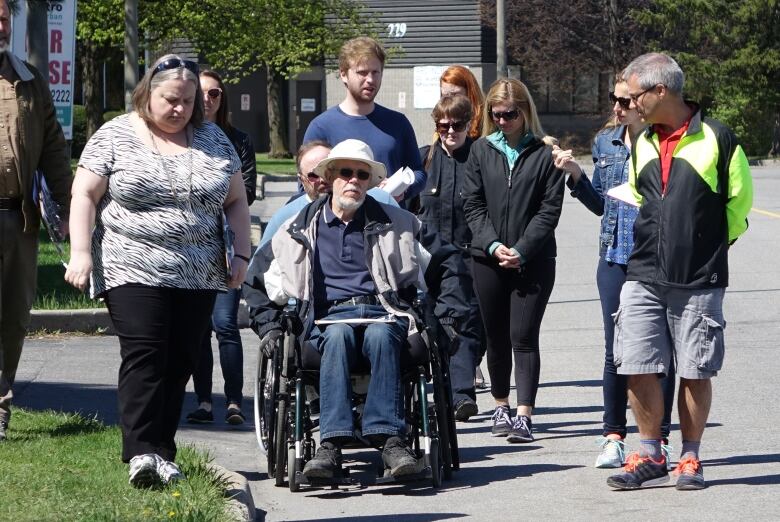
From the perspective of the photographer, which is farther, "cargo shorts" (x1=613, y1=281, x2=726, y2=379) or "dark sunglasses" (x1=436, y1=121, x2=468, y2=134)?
"dark sunglasses" (x1=436, y1=121, x2=468, y2=134)

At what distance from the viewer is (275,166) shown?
43719mm

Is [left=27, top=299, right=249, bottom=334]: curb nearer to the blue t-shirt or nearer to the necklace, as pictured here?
the blue t-shirt

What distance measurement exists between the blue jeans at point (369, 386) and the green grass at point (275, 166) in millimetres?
31503

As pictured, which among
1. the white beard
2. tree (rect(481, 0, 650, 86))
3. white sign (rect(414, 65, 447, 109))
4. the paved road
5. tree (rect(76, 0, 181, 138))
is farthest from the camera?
tree (rect(481, 0, 650, 86))

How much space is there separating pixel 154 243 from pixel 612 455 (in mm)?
2532

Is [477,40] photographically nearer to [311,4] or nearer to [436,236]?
[311,4]

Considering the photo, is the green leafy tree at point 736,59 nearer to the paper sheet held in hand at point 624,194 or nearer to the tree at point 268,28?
the tree at point 268,28

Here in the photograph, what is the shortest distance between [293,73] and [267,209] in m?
18.3

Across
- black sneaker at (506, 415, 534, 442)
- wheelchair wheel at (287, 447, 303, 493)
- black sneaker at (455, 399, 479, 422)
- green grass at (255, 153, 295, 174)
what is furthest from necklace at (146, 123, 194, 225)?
green grass at (255, 153, 295, 174)

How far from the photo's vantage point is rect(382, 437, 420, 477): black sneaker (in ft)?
21.2

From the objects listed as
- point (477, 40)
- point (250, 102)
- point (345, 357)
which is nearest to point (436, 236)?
point (345, 357)

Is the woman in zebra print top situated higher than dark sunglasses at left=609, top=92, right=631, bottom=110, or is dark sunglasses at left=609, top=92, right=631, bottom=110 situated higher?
dark sunglasses at left=609, top=92, right=631, bottom=110

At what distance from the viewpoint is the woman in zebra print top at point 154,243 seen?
19.7ft

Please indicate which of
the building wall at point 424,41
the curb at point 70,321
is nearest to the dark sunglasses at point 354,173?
the curb at point 70,321
